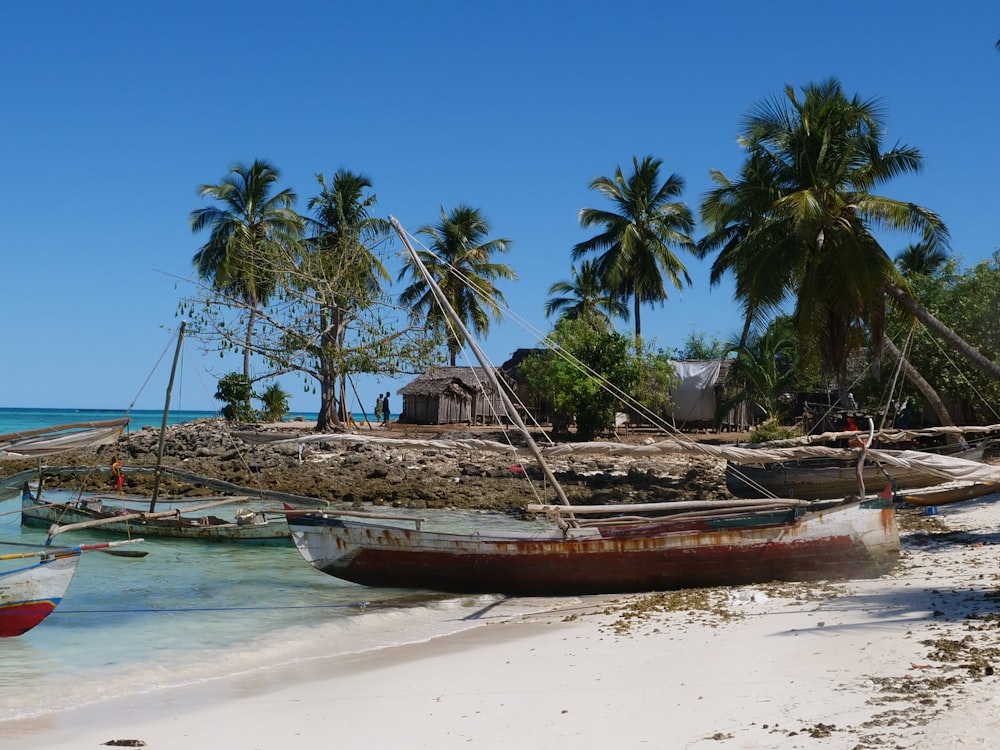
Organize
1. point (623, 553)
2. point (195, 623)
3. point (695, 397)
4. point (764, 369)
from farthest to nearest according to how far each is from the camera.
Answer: point (695, 397) → point (764, 369) → point (195, 623) → point (623, 553)

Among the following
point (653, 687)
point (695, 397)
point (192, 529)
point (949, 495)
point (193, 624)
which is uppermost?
point (695, 397)

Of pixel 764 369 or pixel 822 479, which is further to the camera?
pixel 764 369

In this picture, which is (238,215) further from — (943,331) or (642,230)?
(943,331)

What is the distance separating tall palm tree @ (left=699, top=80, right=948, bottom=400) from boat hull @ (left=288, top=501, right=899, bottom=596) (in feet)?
30.7

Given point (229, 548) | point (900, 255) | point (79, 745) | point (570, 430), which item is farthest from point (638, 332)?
point (79, 745)

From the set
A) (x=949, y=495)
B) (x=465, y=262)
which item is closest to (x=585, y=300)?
(x=465, y=262)

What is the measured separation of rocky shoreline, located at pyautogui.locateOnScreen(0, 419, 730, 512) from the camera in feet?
77.8

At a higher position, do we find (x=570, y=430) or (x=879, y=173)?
(x=879, y=173)

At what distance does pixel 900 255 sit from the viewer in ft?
129

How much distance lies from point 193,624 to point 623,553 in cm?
559

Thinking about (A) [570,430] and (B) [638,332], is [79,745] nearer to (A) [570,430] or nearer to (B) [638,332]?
(A) [570,430]

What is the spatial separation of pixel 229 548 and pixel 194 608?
3430 mm

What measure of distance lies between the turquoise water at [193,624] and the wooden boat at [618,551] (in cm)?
42

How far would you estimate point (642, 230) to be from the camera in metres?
39.3
